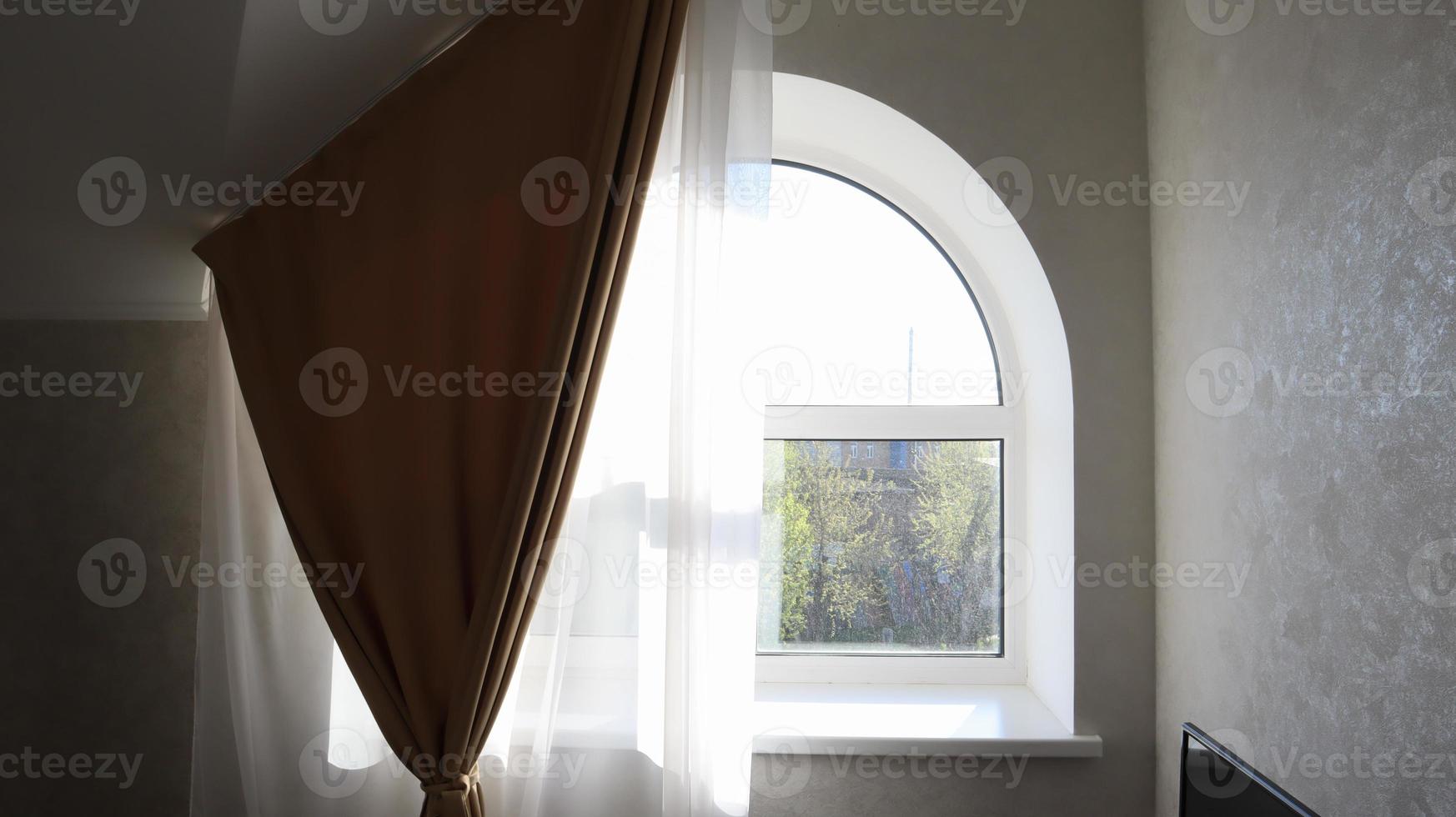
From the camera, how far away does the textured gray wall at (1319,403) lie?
40.6 inches

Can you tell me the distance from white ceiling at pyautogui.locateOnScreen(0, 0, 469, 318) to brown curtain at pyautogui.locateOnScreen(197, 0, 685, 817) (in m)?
0.08

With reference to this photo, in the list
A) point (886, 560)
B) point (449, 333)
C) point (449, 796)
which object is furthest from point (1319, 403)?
point (449, 796)

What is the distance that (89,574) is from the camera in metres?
1.85

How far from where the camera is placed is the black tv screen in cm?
104

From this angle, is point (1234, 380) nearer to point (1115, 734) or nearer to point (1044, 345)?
point (1044, 345)

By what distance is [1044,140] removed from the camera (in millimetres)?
1847

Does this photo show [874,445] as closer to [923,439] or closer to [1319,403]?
[923,439]

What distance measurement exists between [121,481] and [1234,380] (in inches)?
86.8

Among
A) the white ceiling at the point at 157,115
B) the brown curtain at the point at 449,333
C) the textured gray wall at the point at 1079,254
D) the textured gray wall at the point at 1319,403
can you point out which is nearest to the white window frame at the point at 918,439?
the textured gray wall at the point at 1079,254

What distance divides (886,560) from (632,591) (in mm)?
858

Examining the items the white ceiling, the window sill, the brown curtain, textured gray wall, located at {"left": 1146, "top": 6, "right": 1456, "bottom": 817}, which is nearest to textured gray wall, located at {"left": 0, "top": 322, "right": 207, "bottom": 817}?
the white ceiling

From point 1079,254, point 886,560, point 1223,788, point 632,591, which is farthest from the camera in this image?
point 886,560

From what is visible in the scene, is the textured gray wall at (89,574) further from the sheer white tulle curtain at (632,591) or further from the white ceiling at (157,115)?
the sheer white tulle curtain at (632,591)

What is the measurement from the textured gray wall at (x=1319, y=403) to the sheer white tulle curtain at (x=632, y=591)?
819 mm
